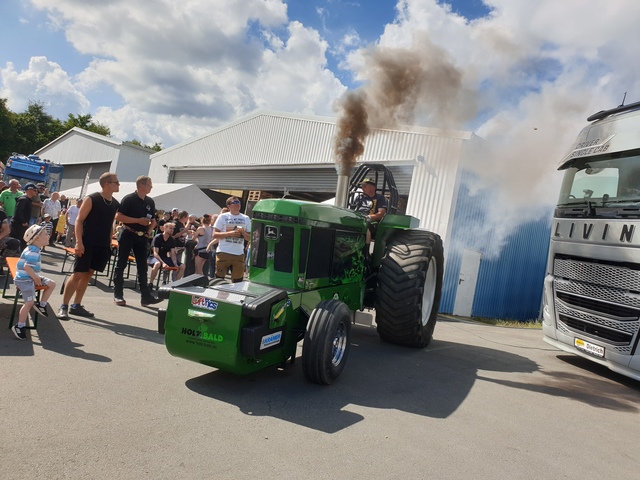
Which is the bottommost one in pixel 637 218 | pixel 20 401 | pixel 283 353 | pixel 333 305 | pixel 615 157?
pixel 20 401

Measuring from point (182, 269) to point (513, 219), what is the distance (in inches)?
364

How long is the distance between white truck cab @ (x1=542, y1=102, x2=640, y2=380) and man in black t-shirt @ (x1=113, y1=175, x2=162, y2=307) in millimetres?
5455

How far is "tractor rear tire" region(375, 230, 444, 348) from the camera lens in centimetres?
549

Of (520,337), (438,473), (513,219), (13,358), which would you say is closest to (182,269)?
(13,358)

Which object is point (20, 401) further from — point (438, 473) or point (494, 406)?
point (494, 406)

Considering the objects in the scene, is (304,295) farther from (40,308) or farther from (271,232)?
(40,308)

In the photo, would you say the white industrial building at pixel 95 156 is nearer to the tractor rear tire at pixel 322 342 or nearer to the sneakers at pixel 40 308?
the sneakers at pixel 40 308

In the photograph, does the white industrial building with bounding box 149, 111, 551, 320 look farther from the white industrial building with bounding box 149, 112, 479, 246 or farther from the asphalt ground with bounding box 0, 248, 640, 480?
the asphalt ground with bounding box 0, 248, 640, 480

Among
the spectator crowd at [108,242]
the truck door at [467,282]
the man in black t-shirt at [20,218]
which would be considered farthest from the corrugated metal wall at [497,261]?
the man in black t-shirt at [20,218]

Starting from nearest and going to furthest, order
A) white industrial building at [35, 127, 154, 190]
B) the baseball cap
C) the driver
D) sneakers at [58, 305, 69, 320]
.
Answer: the baseball cap, sneakers at [58, 305, 69, 320], the driver, white industrial building at [35, 127, 154, 190]

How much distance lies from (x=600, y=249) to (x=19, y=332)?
639cm

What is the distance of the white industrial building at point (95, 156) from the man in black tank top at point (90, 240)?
2688 centimetres

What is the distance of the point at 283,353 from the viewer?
4.27 m

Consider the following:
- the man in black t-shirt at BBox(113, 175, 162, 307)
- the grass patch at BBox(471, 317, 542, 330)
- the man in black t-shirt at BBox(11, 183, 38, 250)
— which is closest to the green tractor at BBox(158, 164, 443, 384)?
the man in black t-shirt at BBox(113, 175, 162, 307)
